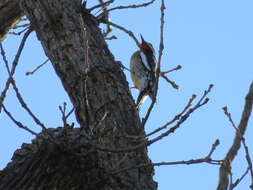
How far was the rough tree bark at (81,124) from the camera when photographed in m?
→ 2.98

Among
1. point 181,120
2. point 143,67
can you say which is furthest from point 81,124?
point 143,67

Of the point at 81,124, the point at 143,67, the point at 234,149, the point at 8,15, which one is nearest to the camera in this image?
the point at 234,149

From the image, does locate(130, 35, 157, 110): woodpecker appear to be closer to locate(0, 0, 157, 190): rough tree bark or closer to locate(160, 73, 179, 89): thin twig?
locate(160, 73, 179, 89): thin twig

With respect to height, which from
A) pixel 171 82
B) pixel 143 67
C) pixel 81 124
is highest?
pixel 143 67

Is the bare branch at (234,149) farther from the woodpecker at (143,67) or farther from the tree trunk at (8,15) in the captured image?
the woodpecker at (143,67)

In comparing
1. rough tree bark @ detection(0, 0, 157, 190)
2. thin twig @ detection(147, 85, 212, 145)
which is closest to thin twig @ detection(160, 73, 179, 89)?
rough tree bark @ detection(0, 0, 157, 190)

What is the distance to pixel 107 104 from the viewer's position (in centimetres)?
378

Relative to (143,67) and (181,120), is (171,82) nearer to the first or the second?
(181,120)

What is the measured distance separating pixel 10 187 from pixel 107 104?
103cm

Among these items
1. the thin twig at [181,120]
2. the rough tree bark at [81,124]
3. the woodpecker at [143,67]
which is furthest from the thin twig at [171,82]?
the woodpecker at [143,67]

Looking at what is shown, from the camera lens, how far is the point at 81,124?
3783 mm

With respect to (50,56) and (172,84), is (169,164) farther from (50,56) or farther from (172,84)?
(172,84)

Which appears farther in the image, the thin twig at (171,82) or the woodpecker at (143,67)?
the woodpecker at (143,67)

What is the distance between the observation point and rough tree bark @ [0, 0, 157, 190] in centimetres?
298
